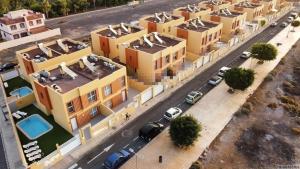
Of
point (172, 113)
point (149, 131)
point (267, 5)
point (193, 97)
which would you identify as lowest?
point (149, 131)

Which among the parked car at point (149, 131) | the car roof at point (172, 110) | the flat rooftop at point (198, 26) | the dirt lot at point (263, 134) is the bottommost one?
the dirt lot at point (263, 134)

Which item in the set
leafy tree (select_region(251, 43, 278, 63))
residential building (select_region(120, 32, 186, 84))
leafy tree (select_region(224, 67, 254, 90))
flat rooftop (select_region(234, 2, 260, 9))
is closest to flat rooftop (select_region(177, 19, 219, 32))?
residential building (select_region(120, 32, 186, 84))

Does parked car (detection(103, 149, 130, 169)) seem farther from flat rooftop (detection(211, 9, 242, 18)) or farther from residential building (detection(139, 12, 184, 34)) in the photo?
flat rooftop (detection(211, 9, 242, 18))

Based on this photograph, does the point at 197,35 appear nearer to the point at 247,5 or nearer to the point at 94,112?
the point at 94,112

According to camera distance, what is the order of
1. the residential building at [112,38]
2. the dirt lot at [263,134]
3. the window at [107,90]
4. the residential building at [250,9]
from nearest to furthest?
the dirt lot at [263,134] < the window at [107,90] < the residential building at [112,38] < the residential building at [250,9]

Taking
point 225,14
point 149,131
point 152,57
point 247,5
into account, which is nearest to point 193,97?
point 152,57

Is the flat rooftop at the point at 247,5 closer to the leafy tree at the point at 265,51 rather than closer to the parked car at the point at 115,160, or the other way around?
the leafy tree at the point at 265,51

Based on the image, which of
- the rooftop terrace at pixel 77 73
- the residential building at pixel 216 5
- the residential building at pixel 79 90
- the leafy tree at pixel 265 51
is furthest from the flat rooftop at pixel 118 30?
the residential building at pixel 216 5
